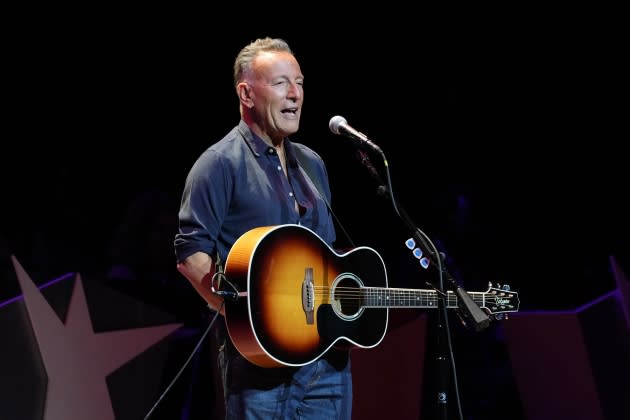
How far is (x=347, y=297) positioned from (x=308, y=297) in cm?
24

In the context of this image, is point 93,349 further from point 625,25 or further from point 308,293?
point 625,25

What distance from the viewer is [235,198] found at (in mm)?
2633

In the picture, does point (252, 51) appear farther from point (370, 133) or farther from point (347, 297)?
point (370, 133)

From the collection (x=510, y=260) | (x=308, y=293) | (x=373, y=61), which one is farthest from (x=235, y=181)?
(x=510, y=260)

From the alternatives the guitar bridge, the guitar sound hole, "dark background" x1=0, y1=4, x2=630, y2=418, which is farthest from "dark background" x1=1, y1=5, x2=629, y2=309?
the guitar bridge

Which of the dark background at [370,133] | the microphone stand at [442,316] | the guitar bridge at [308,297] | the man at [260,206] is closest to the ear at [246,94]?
the man at [260,206]

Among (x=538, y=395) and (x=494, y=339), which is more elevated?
(x=494, y=339)

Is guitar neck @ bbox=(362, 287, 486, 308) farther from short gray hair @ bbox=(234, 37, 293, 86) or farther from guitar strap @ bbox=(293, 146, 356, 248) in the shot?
short gray hair @ bbox=(234, 37, 293, 86)

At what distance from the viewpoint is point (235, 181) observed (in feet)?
8.64

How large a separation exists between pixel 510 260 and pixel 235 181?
18.2 feet

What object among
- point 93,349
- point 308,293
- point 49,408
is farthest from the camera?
point 93,349

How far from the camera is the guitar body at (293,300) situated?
236 centimetres

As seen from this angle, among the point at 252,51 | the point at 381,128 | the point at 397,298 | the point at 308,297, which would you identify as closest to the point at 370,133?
the point at 381,128

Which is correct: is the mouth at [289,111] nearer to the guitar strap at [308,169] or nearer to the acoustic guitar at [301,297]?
the guitar strap at [308,169]
